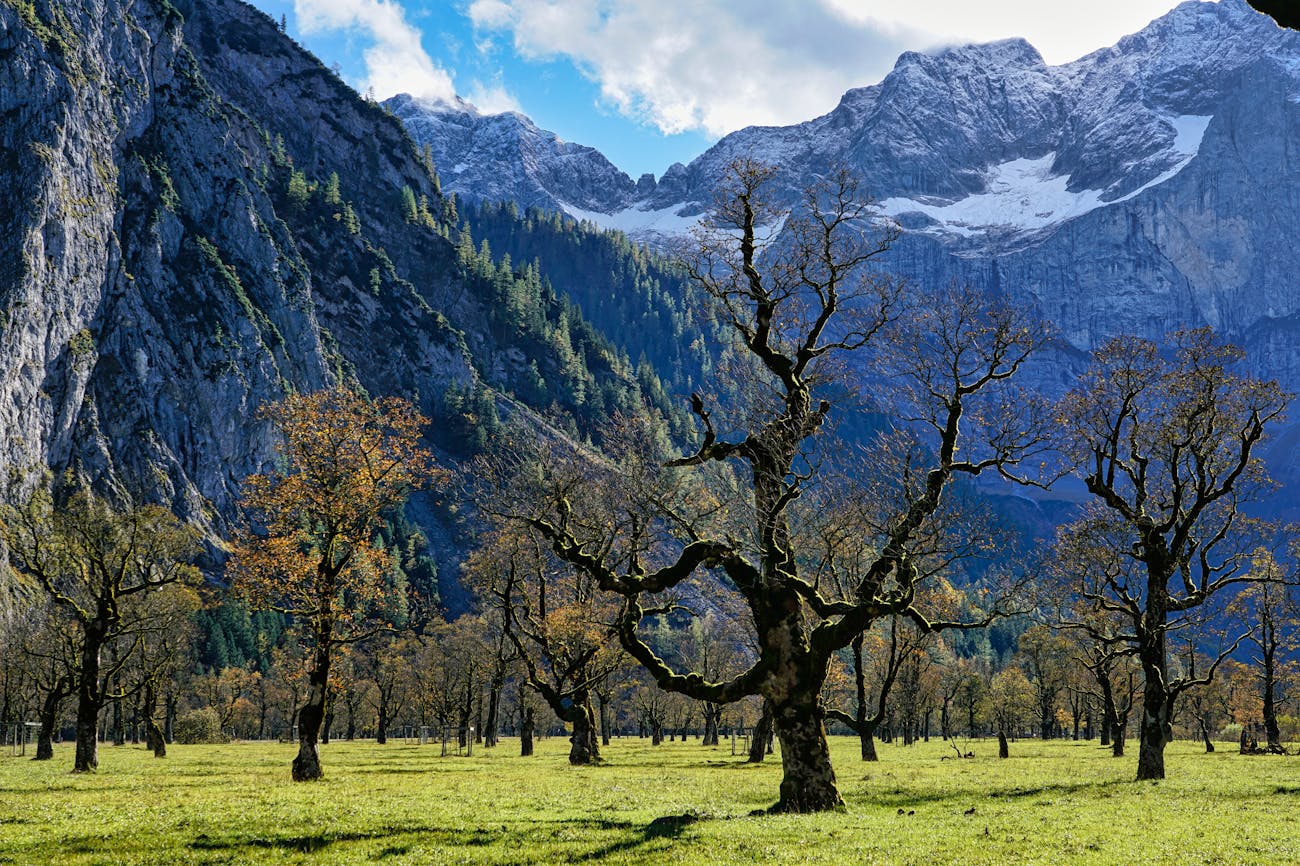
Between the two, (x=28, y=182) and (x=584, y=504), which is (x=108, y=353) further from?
(x=584, y=504)

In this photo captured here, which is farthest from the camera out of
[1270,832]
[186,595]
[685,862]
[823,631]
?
[186,595]

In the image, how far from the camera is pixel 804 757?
22609 mm

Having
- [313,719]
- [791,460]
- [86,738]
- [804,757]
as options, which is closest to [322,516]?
[313,719]

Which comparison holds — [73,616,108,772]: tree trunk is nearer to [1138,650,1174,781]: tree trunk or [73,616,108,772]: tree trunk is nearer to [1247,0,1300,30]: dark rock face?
[1138,650,1174,781]: tree trunk

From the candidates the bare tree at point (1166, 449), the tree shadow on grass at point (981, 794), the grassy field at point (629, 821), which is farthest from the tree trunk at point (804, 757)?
the bare tree at point (1166, 449)

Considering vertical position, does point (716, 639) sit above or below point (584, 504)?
below

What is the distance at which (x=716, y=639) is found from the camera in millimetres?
118125

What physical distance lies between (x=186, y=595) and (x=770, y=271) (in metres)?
56.0

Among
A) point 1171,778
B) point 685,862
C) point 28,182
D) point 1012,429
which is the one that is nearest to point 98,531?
point 685,862

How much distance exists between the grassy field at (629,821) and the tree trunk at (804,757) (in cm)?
103

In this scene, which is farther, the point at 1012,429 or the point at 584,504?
the point at 584,504

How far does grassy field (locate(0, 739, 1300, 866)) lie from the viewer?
16.5 m

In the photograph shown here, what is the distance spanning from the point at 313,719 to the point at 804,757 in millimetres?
22024

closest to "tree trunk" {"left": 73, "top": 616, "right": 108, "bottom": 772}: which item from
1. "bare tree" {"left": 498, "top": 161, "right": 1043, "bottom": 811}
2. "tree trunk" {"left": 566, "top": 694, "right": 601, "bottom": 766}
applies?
"tree trunk" {"left": 566, "top": 694, "right": 601, "bottom": 766}
